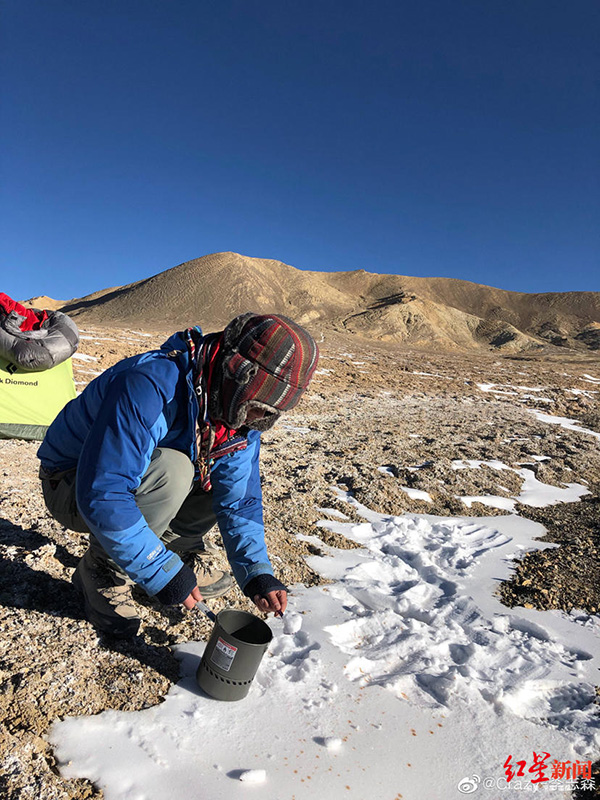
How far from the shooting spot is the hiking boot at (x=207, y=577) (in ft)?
7.29

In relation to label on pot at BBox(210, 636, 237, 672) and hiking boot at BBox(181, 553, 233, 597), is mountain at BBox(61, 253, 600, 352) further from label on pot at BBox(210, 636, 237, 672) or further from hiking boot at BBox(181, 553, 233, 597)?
label on pot at BBox(210, 636, 237, 672)

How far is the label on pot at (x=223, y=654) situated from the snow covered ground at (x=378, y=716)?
150 mm

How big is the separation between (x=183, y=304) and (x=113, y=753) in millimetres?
47405

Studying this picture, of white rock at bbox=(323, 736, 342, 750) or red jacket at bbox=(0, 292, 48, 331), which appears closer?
white rock at bbox=(323, 736, 342, 750)

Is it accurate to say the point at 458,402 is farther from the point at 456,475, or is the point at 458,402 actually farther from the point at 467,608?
the point at 467,608

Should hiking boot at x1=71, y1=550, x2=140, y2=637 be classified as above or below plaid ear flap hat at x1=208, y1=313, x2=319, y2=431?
below

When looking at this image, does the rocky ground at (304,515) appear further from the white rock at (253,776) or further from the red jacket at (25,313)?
the red jacket at (25,313)

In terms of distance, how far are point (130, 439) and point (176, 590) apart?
1.65 feet

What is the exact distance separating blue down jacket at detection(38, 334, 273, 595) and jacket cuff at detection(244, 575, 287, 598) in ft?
1.08

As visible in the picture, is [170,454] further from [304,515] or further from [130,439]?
[304,515]

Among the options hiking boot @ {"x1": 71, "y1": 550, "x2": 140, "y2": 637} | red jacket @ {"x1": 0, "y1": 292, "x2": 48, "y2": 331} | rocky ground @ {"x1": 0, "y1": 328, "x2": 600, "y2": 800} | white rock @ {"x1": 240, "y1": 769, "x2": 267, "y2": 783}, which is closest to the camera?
white rock @ {"x1": 240, "y1": 769, "x2": 267, "y2": 783}

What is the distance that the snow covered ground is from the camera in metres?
1.41

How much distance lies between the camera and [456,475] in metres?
4.48

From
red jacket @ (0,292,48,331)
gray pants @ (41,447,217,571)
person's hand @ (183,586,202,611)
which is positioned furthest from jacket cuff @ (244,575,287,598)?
red jacket @ (0,292,48,331)
